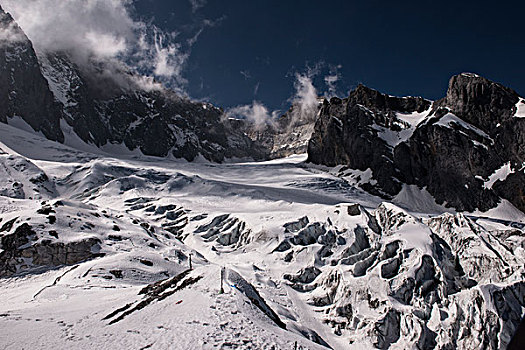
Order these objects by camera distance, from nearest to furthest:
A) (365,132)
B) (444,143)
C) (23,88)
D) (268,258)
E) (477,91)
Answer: (268,258) < (477,91) < (444,143) < (365,132) < (23,88)

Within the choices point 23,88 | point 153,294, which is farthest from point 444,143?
point 23,88

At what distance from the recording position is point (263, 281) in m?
41.8

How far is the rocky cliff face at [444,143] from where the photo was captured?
108m

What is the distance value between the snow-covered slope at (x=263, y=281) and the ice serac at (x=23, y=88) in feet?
478

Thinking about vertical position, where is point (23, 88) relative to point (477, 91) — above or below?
above

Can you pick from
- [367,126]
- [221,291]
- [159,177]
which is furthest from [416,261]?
[367,126]

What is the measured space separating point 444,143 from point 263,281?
4135 inches

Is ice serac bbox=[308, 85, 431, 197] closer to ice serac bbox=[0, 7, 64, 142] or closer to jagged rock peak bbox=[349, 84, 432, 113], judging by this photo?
jagged rock peak bbox=[349, 84, 432, 113]

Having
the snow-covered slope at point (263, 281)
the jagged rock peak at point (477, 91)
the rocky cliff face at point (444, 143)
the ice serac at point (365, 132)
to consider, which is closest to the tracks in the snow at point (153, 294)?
the snow-covered slope at point (263, 281)

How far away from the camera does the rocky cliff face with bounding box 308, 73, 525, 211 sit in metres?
108

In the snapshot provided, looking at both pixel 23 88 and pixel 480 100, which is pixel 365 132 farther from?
pixel 23 88

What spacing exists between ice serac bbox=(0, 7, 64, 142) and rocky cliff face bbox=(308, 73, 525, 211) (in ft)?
472

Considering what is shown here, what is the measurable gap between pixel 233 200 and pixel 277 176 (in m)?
49.6

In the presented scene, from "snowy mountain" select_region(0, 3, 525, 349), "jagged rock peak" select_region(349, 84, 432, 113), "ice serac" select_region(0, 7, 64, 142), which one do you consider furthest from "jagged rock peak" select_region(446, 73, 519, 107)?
"ice serac" select_region(0, 7, 64, 142)
